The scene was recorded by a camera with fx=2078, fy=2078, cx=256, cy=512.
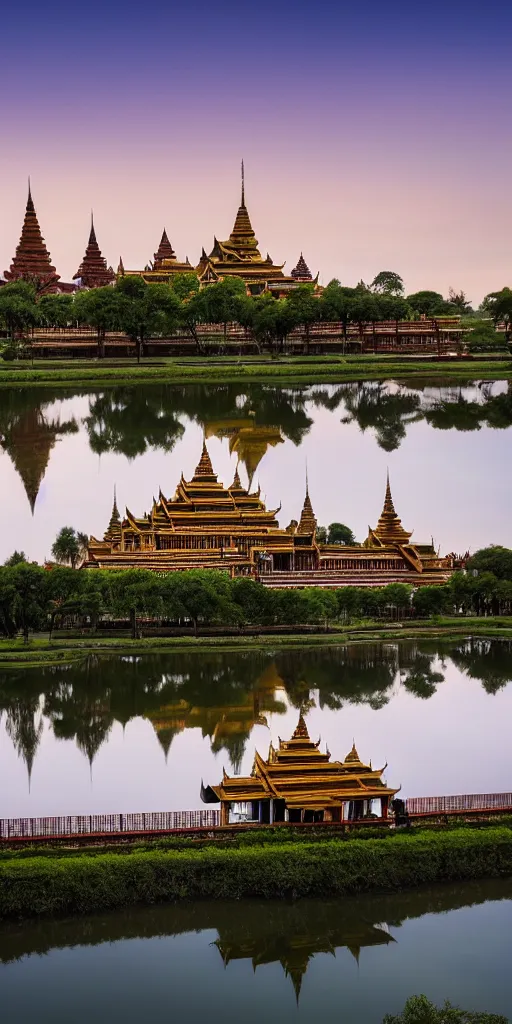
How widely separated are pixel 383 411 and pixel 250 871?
39.3 metres

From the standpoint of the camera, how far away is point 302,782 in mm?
23750

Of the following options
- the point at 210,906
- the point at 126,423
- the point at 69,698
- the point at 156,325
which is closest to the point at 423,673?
the point at 69,698

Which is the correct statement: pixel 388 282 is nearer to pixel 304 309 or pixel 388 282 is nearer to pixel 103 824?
pixel 304 309

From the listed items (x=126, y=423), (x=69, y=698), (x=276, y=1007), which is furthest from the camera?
(x=126, y=423)

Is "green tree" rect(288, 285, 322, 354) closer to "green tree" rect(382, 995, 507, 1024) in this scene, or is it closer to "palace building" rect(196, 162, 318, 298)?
"palace building" rect(196, 162, 318, 298)

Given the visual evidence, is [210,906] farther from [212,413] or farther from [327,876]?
[212,413]

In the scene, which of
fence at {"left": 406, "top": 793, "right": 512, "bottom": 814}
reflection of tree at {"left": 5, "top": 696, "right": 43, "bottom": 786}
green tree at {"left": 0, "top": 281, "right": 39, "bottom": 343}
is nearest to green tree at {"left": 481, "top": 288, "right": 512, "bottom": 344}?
green tree at {"left": 0, "top": 281, "right": 39, "bottom": 343}

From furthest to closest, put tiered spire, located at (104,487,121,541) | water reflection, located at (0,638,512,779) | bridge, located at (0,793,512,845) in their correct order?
1. tiered spire, located at (104,487,121,541)
2. water reflection, located at (0,638,512,779)
3. bridge, located at (0,793,512,845)

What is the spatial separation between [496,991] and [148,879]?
389cm

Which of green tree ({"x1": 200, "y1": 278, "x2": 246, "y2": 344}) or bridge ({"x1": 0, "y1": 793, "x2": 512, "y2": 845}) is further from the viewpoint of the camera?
green tree ({"x1": 200, "y1": 278, "x2": 246, "y2": 344})

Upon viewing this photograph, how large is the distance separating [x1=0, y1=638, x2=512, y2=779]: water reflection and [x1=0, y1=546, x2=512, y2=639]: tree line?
1274 mm

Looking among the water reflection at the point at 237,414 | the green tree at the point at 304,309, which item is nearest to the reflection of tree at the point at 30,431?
the water reflection at the point at 237,414

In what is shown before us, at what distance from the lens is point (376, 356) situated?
232 ft

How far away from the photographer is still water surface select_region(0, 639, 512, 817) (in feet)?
86.5
